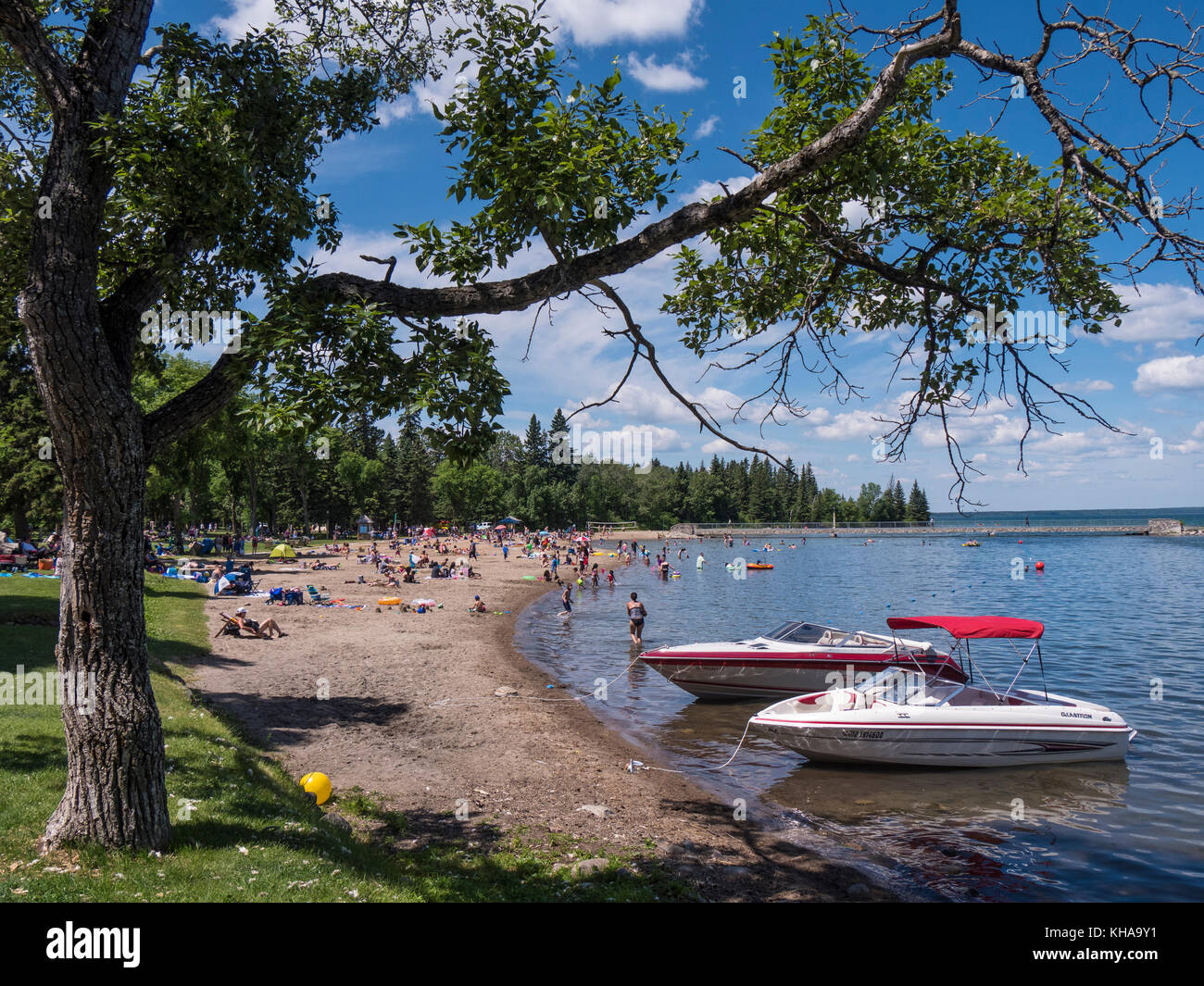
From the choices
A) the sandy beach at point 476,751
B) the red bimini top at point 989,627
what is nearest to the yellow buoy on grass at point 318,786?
the sandy beach at point 476,751

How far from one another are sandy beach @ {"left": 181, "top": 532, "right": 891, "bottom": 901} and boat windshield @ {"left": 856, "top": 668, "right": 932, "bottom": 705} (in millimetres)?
4561

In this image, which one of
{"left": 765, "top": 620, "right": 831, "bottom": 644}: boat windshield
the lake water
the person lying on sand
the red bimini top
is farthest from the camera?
the person lying on sand

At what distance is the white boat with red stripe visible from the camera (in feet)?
44.7

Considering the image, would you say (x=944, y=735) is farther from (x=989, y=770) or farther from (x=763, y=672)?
(x=763, y=672)

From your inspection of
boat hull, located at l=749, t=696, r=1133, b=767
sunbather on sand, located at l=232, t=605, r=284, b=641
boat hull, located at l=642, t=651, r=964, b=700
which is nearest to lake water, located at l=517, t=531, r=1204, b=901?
boat hull, located at l=749, t=696, r=1133, b=767

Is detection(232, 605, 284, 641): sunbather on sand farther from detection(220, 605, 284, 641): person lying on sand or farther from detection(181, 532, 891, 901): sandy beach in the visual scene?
detection(181, 532, 891, 901): sandy beach

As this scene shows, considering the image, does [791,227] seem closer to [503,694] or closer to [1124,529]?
[503,694]

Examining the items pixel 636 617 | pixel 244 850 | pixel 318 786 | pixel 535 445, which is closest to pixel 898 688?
pixel 318 786

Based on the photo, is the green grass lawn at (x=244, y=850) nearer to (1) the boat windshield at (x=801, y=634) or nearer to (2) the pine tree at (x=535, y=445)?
(1) the boat windshield at (x=801, y=634)

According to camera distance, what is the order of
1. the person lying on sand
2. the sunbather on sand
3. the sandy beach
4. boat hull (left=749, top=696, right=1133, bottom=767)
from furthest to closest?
1. the sunbather on sand
2. the person lying on sand
3. boat hull (left=749, top=696, right=1133, bottom=767)
4. the sandy beach

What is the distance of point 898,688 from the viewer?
48.0 feet

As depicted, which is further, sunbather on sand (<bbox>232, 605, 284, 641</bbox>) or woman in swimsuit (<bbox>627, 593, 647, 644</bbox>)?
woman in swimsuit (<bbox>627, 593, 647, 644</bbox>)

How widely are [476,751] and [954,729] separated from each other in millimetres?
9593

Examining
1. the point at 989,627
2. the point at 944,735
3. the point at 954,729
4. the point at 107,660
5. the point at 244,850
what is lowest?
the point at 944,735
